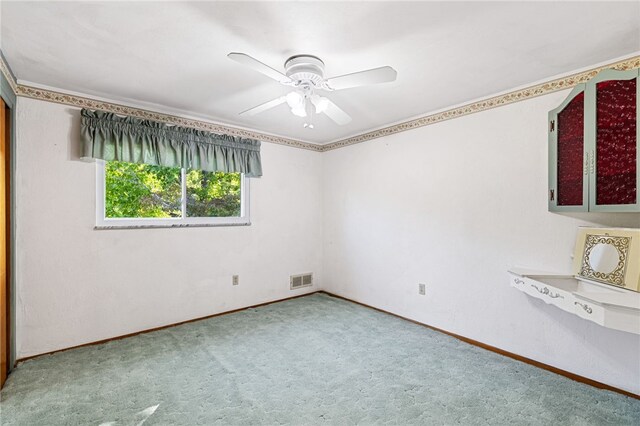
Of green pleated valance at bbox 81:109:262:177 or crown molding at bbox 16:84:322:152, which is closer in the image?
crown molding at bbox 16:84:322:152

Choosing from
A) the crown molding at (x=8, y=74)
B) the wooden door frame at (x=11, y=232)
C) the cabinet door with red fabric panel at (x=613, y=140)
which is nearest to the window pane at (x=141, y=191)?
the wooden door frame at (x=11, y=232)

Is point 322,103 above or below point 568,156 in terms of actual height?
above

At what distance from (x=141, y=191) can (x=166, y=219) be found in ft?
1.22

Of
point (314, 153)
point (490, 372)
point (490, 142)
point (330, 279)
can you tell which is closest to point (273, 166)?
point (314, 153)

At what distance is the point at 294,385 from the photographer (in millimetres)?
2141

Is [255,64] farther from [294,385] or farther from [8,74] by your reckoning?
[294,385]

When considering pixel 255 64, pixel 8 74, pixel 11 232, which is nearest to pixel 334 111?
pixel 255 64

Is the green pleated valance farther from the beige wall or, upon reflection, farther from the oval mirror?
the oval mirror

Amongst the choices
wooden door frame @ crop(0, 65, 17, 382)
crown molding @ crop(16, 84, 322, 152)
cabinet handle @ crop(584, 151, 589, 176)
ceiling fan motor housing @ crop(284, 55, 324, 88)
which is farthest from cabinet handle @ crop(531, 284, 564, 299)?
wooden door frame @ crop(0, 65, 17, 382)

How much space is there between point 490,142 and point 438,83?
747 mm

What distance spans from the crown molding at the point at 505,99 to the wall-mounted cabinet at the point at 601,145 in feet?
0.83

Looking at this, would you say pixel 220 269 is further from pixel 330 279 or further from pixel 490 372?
pixel 490 372

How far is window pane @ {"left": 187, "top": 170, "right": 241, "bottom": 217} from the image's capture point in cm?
344

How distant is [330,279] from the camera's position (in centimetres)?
446
